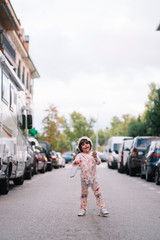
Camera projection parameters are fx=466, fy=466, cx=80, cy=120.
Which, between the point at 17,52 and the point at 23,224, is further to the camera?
the point at 17,52

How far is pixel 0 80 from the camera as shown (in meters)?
10.4

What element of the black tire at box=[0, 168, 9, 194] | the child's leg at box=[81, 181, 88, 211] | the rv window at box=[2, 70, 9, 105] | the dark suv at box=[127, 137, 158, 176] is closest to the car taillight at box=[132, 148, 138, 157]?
the dark suv at box=[127, 137, 158, 176]

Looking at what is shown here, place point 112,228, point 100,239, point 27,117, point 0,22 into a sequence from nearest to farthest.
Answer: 1. point 100,239
2. point 112,228
3. point 27,117
4. point 0,22

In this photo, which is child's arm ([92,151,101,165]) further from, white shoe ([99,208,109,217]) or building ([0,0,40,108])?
building ([0,0,40,108])

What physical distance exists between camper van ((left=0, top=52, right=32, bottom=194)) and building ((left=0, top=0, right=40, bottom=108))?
6.44 m

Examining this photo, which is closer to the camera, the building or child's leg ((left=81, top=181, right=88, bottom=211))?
child's leg ((left=81, top=181, right=88, bottom=211))

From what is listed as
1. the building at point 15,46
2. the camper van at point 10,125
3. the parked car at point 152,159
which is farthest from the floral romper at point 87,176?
the building at point 15,46

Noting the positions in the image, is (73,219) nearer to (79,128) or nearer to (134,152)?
(134,152)

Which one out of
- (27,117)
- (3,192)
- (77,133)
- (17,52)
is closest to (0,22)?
(17,52)

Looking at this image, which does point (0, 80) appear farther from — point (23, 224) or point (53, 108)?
point (53, 108)

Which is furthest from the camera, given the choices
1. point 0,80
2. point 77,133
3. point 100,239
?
point 77,133

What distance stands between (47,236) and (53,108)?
167 ft

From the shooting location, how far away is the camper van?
35.0 ft

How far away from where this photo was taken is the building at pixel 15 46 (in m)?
31.6
